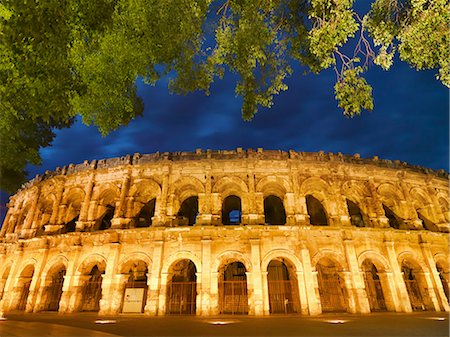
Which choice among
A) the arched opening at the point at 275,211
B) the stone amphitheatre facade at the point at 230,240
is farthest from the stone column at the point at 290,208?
the arched opening at the point at 275,211

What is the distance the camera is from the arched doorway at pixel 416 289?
14.5m

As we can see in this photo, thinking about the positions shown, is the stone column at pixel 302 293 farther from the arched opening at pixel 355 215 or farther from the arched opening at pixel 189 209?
the arched opening at pixel 189 209

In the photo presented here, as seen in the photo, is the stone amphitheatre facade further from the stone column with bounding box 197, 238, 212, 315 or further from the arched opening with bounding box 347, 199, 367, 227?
the arched opening with bounding box 347, 199, 367, 227

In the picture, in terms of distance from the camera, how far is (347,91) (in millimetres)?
6363

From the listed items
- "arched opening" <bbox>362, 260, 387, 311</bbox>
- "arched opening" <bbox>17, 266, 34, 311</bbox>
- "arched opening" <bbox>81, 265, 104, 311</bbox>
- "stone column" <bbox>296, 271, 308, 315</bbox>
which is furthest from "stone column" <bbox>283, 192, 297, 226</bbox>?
"arched opening" <bbox>17, 266, 34, 311</bbox>

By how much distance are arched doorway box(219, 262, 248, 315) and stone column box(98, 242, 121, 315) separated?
5.33 m

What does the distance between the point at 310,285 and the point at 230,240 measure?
4314 mm

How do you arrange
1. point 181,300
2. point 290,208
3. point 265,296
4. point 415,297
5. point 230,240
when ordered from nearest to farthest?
point 265,296
point 230,240
point 181,300
point 290,208
point 415,297

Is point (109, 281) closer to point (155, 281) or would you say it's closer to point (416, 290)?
point (155, 281)

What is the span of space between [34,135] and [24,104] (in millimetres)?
4703

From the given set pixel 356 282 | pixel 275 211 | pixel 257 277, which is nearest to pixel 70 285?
pixel 257 277

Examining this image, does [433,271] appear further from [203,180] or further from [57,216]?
[57,216]

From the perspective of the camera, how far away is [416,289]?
1686 centimetres

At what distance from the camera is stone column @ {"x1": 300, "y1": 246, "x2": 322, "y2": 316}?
1255cm
